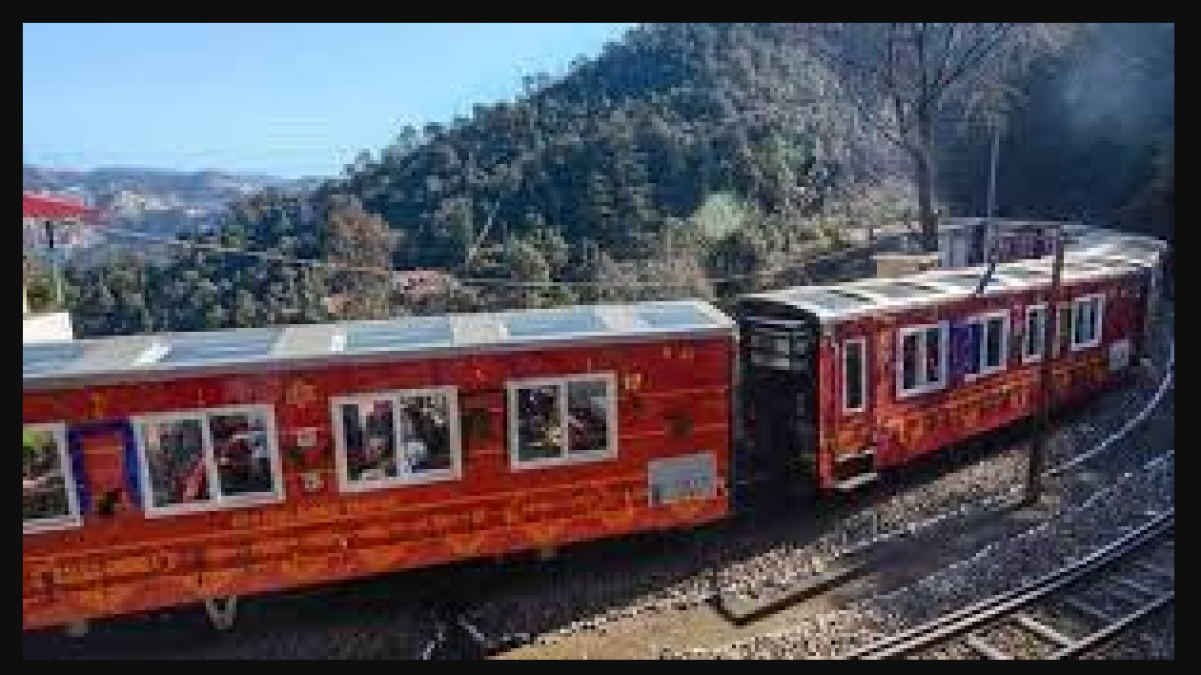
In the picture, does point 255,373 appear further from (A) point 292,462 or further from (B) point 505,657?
(B) point 505,657

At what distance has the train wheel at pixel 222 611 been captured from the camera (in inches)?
452

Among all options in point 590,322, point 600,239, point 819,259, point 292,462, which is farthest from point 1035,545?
point 600,239

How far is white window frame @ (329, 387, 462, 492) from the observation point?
1130 cm

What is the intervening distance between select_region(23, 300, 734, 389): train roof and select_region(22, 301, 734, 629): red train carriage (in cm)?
4

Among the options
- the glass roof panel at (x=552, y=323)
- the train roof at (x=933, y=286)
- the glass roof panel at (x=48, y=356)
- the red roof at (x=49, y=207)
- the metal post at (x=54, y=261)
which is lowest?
the train roof at (x=933, y=286)

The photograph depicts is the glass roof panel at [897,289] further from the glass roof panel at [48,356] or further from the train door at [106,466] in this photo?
the glass roof panel at [48,356]

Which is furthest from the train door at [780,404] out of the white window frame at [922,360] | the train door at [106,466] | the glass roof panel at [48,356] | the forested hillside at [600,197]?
the forested hillside at [600,197]

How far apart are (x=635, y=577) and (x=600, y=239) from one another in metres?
24.8

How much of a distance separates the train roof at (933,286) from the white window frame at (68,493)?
8818 mm

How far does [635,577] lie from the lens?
501 inches

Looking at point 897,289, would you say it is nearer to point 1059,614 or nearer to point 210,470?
point 1059,614

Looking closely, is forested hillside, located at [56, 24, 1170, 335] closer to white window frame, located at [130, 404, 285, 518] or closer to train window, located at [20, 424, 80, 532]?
white window frame, located at [130, 404, 285, 518]

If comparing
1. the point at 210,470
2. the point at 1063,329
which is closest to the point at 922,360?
the point at 1063,329
